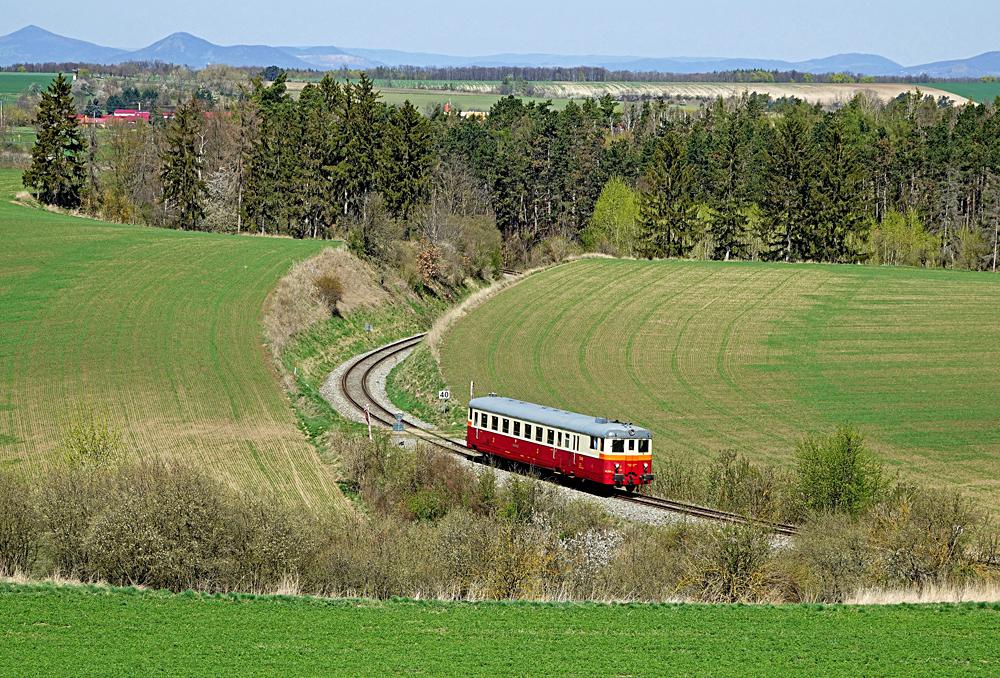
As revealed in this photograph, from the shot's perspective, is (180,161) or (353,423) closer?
(353,423)

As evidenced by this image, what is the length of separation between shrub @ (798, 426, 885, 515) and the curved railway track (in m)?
1.26

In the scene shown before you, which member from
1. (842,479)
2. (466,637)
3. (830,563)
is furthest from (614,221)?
(466,637)

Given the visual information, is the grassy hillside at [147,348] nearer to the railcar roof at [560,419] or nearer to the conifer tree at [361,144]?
the railcar roof at [560,419]

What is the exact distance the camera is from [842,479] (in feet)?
109

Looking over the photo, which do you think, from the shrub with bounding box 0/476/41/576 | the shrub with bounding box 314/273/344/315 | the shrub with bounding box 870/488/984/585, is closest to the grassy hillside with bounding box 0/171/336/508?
the shrub with bounding box 314/273/344/315

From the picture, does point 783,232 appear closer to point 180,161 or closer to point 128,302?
point 180,161

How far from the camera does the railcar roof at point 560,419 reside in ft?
119

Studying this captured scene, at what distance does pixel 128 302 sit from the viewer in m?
61.1

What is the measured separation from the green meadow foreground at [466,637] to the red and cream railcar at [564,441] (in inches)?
524

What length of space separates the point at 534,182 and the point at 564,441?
80744mm

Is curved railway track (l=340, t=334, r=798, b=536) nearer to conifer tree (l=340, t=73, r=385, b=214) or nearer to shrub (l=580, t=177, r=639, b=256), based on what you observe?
conifer tree (l=340, t=73, r=385, b=214)

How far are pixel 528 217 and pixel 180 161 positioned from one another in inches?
1501

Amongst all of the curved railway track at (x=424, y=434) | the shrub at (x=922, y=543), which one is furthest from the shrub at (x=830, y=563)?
the curved railway track at (x=424, y=434)

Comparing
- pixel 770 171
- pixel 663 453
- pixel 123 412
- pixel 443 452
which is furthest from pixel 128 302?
pixel 770 171
